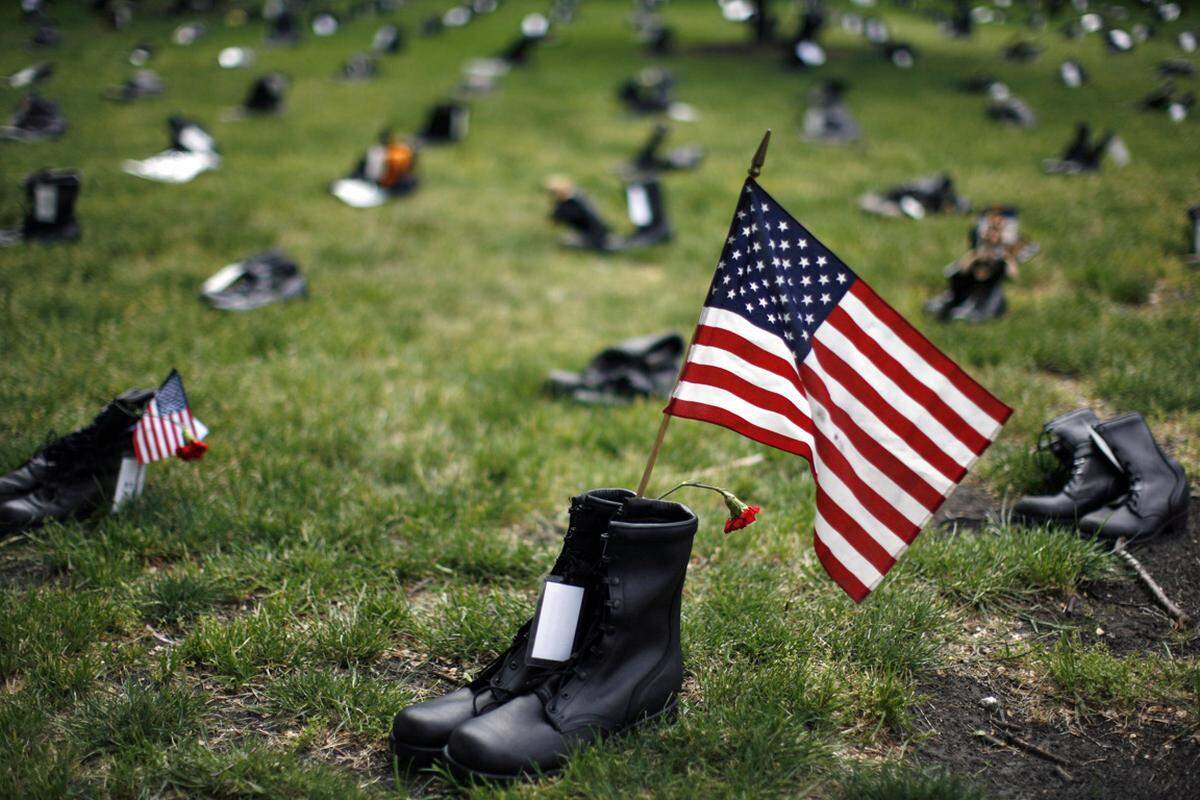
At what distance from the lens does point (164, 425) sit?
354cm

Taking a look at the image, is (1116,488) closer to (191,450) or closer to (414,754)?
(414,754)

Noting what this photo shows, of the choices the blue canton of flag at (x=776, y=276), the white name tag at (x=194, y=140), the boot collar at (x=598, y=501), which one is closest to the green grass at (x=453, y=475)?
the white name tag at (x=194, y=140)

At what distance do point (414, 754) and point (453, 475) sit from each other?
1.94 m

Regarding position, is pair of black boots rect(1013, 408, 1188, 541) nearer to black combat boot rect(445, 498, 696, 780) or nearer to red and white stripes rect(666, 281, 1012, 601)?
red and white stripes rect(666, 281, 1012, 601)

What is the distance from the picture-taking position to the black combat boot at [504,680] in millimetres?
2385

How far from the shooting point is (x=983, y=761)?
8.23 feet

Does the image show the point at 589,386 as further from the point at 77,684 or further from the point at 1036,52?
the point at 1036,52

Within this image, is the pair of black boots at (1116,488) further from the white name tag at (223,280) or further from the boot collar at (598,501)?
the white name tag at (223,280)

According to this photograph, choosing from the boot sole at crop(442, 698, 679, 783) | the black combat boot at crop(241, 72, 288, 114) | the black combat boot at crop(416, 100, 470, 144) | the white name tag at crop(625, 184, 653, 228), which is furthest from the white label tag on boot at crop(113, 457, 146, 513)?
the black combat boot at crop(241, 72, 288, 114)

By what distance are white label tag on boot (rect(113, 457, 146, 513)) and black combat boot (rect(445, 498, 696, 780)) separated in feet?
7.09

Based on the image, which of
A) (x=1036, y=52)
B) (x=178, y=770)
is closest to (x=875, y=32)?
(x=1036, y=52)

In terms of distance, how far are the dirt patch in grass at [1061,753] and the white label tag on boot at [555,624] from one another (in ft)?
3.64

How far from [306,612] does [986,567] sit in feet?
8.66

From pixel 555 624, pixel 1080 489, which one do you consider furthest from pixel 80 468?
pixel 1080 489
